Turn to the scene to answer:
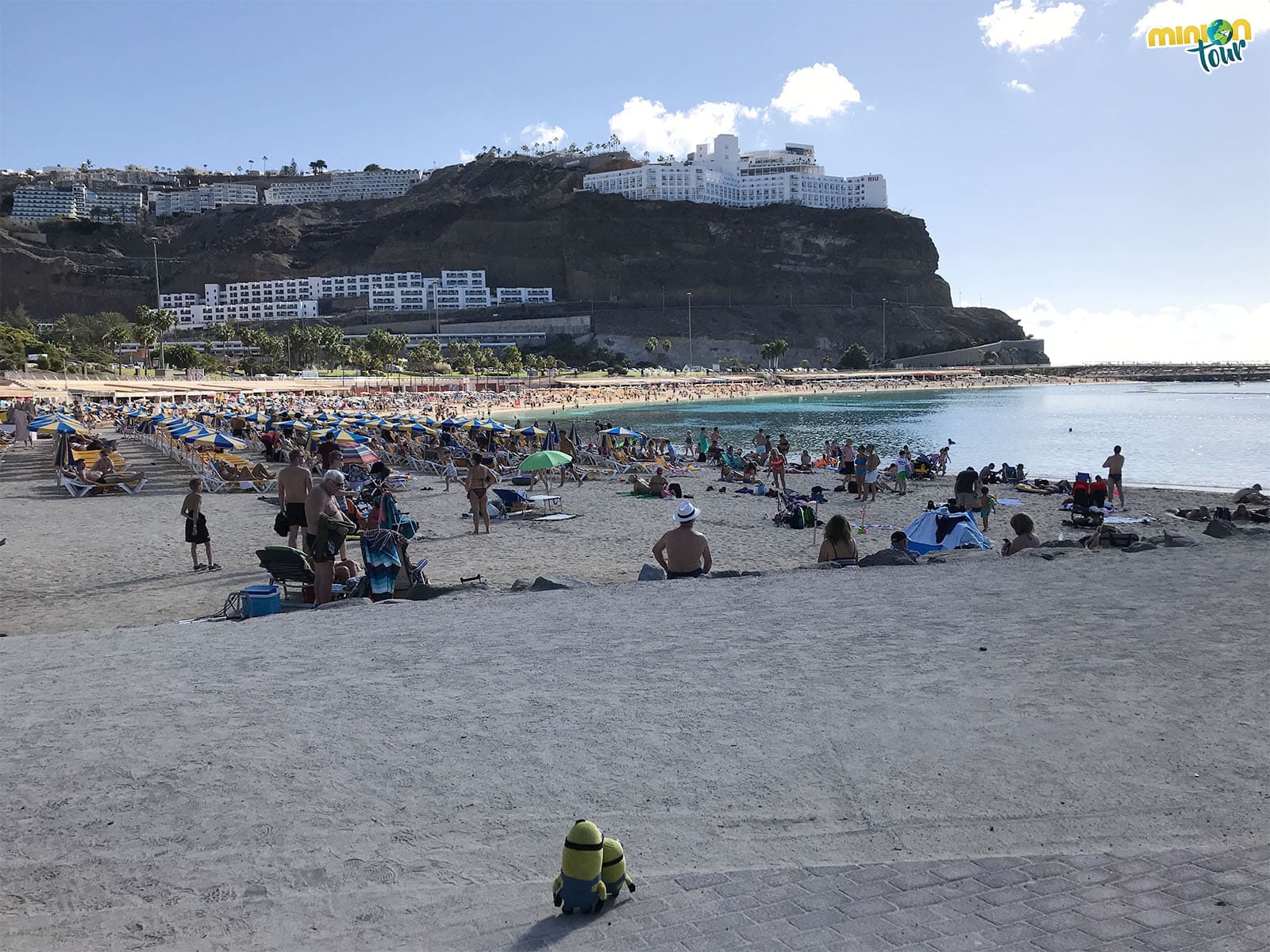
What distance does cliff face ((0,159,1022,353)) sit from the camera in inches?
5157

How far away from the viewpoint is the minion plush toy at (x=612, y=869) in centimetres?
348

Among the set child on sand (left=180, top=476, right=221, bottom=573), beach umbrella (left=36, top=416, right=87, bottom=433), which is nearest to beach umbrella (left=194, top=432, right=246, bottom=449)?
beach umbrella (left=36, top=416, right=87, bottom=433)

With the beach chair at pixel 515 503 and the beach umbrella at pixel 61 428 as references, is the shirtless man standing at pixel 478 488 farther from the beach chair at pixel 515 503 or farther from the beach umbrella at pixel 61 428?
the beach umbrella at pixel 61 428

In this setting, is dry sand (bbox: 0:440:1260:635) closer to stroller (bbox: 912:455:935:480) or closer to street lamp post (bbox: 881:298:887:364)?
stroller (bbox: 912:455:935:480)

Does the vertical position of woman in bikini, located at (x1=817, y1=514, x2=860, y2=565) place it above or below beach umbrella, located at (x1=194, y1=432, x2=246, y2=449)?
below

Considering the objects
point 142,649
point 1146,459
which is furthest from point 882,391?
point 142,649

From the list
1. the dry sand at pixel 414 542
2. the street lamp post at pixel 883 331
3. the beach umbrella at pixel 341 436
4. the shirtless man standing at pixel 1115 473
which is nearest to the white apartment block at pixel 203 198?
the street lamp post at pixel 883 331

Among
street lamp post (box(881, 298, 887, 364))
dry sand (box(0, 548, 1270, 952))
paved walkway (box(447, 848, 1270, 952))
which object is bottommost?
paved walkway (box(447, 848, 1270, 952))

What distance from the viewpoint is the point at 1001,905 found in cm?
342

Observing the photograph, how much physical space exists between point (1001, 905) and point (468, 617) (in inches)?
191

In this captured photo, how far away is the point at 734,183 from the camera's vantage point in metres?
163

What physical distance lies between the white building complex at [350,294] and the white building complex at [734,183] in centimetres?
2753

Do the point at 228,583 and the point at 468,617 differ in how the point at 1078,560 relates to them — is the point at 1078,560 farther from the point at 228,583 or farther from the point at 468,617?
the point at 228,583

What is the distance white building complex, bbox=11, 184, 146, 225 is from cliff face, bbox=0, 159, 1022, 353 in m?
38.2
